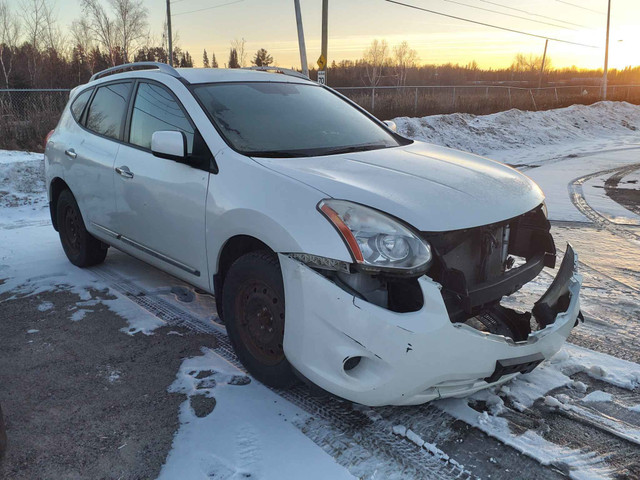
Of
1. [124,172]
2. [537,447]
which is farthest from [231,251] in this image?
[537,447]

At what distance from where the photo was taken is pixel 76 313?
4.11 metres

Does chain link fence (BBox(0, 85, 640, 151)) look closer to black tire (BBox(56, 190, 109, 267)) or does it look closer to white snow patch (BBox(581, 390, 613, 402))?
black tire (BBox(56, 190, 109, 267))

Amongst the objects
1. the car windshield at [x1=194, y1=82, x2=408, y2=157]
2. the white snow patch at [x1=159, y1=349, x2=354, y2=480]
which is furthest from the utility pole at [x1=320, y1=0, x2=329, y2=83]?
the white snow patch at [x1=159, y1=349, x2=354, y2=480]

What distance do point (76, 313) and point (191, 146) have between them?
5.84 feet

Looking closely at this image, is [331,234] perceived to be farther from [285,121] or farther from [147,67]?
[147,67]

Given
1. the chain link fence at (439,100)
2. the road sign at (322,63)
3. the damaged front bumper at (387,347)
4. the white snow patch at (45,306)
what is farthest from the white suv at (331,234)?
the chain link fence at (439,100)

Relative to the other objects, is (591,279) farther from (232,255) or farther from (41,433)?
(41,433)

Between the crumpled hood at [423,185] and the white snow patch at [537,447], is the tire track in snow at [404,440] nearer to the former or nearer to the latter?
the white snow patch at [537,447]

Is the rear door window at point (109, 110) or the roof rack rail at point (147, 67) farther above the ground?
the roof rack rail at point (147, 67)

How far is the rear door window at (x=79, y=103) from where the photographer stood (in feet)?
15.9

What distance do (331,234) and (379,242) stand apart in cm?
22

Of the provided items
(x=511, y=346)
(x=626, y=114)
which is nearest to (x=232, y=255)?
(x=511, y=346)

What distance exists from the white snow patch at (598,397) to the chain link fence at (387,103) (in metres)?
14.3

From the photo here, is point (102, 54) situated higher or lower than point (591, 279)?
higher
